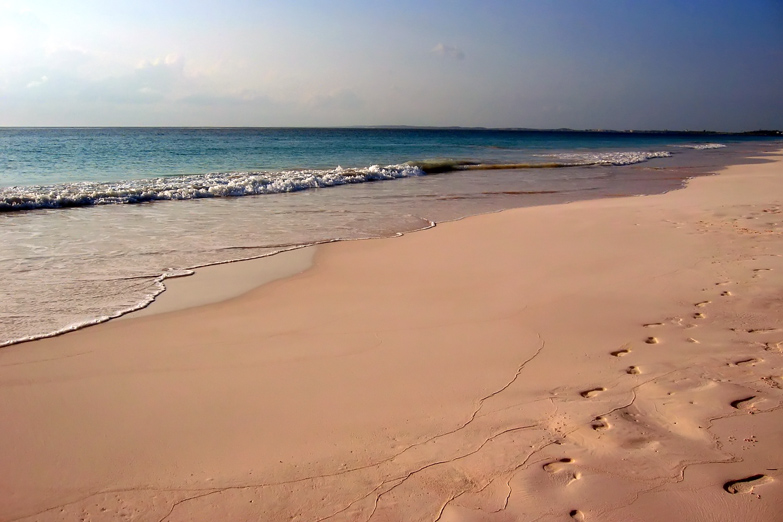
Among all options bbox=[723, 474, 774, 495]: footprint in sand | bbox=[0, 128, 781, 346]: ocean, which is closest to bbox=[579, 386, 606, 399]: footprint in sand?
bbox=[723, 474, 774, 495]: footprint in sand

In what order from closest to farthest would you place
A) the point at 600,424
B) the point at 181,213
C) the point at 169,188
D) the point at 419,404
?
the point at 600,424
the point at 419,404
the point at 181,213
the point at 169,188

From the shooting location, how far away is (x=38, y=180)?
18.5 meters

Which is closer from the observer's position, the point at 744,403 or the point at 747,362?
the point at 744,403

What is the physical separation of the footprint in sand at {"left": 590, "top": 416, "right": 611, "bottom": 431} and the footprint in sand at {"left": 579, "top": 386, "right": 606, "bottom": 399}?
0.32m

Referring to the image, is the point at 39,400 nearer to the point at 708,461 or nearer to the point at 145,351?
the point at 145,351

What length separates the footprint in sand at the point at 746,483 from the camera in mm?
2588

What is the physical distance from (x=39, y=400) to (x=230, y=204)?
1062 cm

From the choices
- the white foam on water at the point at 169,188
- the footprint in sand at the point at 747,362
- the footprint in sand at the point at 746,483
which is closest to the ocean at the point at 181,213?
the white foam on water at the point at 169,188

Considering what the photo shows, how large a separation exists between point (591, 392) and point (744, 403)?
947 millimetres

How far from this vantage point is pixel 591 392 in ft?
12.0

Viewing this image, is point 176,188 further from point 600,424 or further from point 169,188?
point 600,424

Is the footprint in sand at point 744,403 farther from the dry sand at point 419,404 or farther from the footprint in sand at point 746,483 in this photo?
the footprint in sand at point 746,483

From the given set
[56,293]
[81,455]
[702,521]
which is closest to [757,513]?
[702,521]

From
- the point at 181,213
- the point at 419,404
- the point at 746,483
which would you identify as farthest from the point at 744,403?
the point at 181,213
